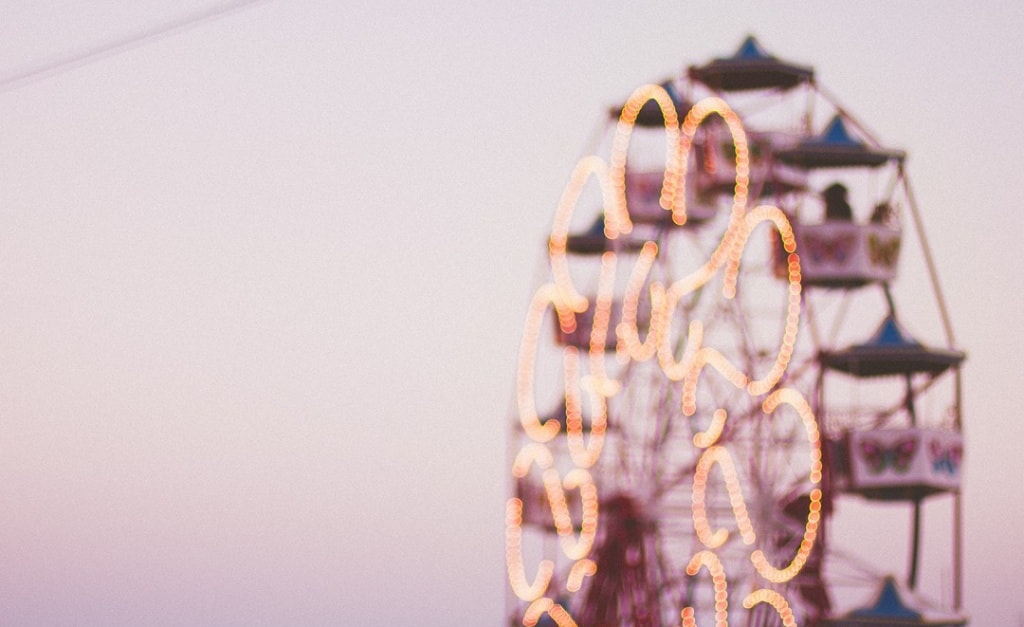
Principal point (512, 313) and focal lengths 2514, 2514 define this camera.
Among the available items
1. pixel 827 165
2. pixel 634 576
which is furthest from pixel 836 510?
pixel 827 165

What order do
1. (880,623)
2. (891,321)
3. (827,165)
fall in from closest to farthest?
(880,623)
(891,321)
(827,165)

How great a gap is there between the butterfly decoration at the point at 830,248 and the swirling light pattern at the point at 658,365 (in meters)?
0.52

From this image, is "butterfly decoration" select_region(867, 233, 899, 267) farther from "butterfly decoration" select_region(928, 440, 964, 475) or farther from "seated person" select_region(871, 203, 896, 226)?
"butterfly decoration" select_region(928, 440, 964, 475)

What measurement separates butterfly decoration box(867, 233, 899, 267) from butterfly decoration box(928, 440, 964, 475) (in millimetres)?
3725

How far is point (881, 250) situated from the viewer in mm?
42031

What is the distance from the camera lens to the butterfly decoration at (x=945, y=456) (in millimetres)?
39500

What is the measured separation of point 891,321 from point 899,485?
2.70m

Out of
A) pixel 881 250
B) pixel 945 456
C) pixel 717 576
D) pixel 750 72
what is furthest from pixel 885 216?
pixel 717 576

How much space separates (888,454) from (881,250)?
4090 millimetres

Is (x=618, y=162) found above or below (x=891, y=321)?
above

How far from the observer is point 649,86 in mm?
41375

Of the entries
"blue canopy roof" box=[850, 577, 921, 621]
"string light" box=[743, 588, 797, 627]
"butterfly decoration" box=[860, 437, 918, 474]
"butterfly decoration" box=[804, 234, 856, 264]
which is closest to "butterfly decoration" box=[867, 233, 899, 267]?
"butterfly decoration" box=[804, 234, 856, 264]

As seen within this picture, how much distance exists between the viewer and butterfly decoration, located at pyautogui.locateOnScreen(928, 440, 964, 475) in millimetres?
39500

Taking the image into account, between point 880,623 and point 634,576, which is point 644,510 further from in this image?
point 880,623
